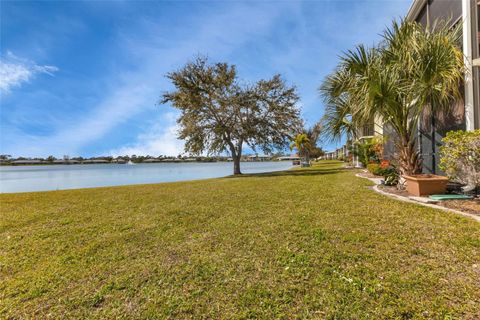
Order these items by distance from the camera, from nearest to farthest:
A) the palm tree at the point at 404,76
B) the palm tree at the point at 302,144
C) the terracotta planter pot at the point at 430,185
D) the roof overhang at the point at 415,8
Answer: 1. the palm tree at the point at 404,76
2. the terracotta planter pot at the point at 430,185
3. the roof overhang at the point at 415,8
4. the palm tree at the point at 302,144

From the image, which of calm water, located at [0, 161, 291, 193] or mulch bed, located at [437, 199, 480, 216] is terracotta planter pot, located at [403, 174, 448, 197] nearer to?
mulch bed, located at [437, 199, 480, 216]

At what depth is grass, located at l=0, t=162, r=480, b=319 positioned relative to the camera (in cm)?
185

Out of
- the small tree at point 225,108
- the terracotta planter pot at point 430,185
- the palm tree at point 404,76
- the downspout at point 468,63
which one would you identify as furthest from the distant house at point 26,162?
the downspout at point 468,63

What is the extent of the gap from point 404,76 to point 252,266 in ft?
20.0

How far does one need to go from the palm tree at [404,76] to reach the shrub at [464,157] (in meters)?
1.17

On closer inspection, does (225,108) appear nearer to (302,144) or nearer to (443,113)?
(443,113)

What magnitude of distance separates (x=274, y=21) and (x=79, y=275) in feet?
37.3

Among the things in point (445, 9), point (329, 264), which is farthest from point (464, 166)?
point (445, 9)

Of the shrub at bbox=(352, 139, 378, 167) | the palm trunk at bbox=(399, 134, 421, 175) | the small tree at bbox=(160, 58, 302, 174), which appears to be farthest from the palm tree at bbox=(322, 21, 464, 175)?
the small tree at bbox=(160, 58, 302, 174)

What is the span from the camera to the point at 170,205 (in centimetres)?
598

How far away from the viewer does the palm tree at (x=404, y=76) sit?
5.06 meters

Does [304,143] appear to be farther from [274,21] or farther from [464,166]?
[464,166]

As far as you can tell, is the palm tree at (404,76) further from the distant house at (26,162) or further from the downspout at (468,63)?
the distant house at (26,162)

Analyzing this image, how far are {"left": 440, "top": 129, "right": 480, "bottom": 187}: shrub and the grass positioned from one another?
1.23 metres
